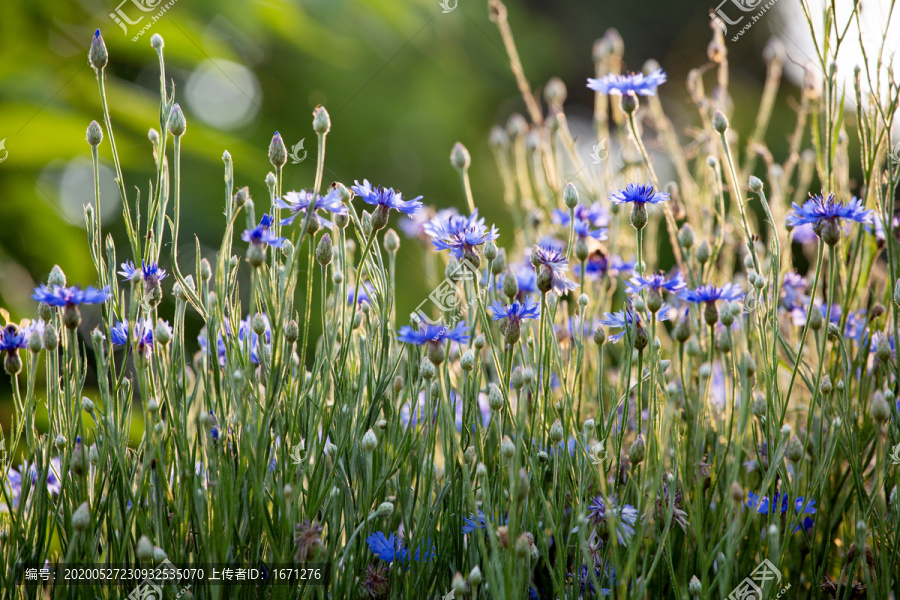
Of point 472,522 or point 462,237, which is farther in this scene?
point 462,237

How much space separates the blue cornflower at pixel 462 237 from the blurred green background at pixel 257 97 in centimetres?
22

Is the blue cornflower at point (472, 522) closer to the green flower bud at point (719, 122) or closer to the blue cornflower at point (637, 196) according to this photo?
the blue cornflower at point (637, 196)

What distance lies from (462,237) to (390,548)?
0.32 m

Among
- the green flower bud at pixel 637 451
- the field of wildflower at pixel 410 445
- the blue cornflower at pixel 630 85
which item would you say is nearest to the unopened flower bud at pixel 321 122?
the field of wildflower at pixel 410 445

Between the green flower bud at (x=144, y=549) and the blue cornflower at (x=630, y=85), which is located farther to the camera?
the blue cornflower at (x=630, y=85)

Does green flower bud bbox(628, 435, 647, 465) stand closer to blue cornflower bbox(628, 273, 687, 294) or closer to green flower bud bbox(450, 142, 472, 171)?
blue cornflower bbox(628, 273, 687, 294)

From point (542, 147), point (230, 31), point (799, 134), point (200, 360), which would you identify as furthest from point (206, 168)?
point (799, 134)

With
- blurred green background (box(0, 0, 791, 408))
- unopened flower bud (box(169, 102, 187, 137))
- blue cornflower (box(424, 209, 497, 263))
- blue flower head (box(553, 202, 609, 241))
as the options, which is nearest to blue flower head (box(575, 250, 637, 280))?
blue flower head (box(553, 202, 609, 241))

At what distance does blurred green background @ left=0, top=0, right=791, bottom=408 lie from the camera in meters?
1.44

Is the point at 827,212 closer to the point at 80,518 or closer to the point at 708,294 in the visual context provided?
the point at 708,294

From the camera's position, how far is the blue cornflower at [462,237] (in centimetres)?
77

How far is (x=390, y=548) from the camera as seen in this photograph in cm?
68

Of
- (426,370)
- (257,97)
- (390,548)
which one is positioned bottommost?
(390,548)

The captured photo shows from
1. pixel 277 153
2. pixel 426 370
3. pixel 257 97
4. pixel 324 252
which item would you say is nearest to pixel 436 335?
pixel 426 370
